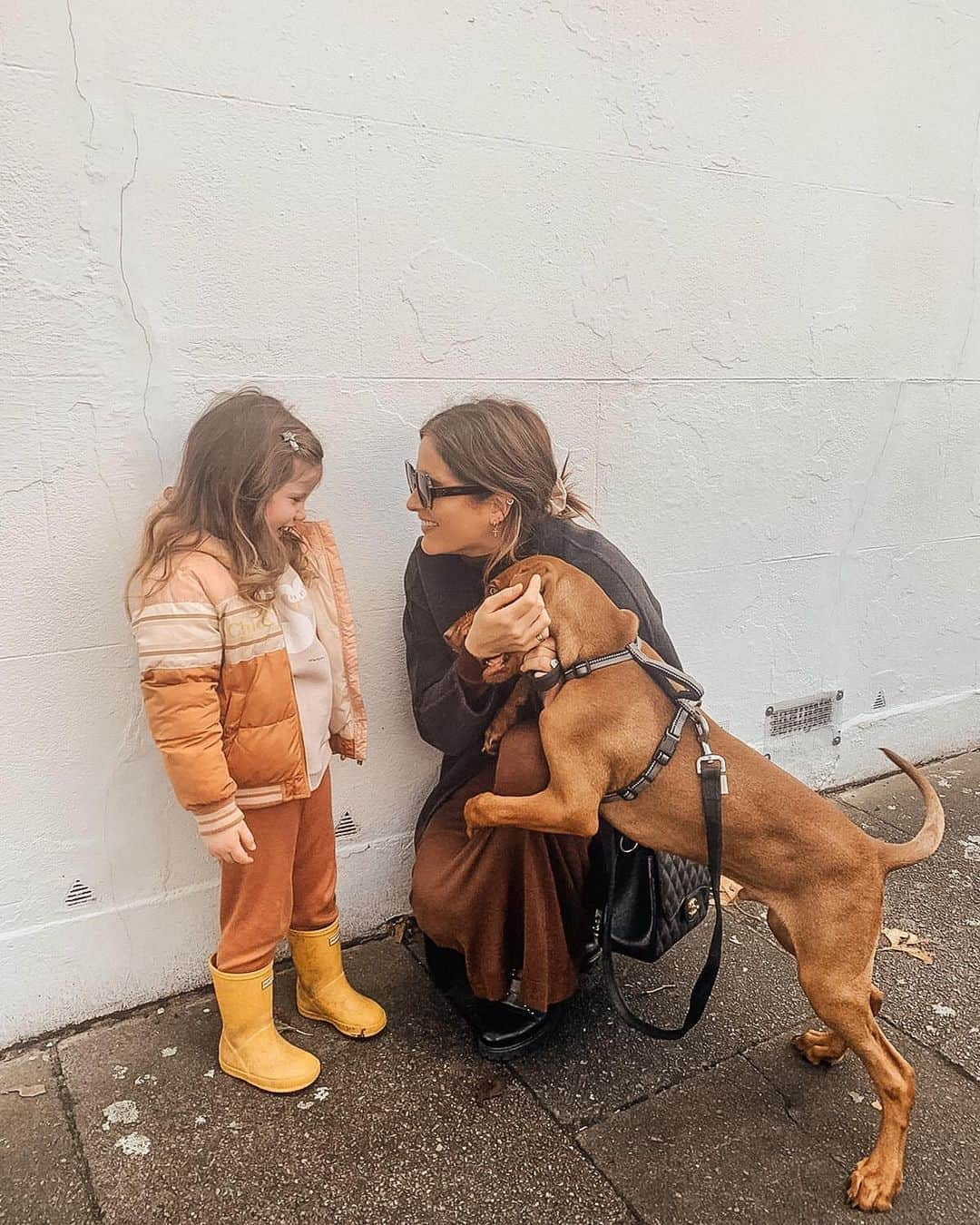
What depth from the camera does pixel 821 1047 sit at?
9.04 ft

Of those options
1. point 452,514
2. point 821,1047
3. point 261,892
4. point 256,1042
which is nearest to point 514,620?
point 452,514

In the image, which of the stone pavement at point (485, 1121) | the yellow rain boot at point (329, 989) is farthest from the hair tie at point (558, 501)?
the stone pavement at point (485, 1121)

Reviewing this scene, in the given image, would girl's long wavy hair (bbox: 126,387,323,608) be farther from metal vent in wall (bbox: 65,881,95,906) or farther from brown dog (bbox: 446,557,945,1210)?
metal vent in wall (bbox: 65,881,95,906)

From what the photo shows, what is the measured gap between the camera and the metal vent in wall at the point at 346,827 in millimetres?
3246

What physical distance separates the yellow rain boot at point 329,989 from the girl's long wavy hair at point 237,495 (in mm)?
1145

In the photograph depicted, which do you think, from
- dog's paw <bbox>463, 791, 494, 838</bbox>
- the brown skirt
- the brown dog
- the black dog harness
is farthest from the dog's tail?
dog's paw <bbox>463, 791, 494, 838</bbox>

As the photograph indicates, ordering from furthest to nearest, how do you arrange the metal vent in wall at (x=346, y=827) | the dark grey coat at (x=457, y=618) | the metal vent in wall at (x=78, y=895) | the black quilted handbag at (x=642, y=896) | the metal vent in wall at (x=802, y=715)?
the metal vent in wall at (x=802, y=715), the metal vent in wall at (x=346, y=827), the metal vent in wall at (x=78, y=895), the dark grey coat at (x=457, y=618), the black quilted handbag at (x=642, y=896)

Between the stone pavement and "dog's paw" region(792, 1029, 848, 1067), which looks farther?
"dog's paw" region(792, 1029, 848, 1067)

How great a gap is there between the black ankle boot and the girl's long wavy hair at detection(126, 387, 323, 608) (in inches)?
55.6

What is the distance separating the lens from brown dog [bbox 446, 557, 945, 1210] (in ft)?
7.52

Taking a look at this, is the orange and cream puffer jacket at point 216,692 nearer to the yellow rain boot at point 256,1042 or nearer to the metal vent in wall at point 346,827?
the yellow rain boot at point 256,1042

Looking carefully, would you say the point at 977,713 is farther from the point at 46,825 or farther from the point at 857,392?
the point at 46,825

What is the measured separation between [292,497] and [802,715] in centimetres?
290

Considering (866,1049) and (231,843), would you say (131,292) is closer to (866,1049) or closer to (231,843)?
(231,843)
